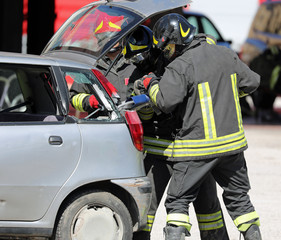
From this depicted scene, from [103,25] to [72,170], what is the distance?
4.56 feet

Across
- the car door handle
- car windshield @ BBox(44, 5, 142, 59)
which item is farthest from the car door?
car windshield @ BBox(44, 5, 142, 59)

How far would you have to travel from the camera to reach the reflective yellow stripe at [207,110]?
4.97 meters

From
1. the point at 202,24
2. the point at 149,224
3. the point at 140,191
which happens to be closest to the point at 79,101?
the point at 140,191

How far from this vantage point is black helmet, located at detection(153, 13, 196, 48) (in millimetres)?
5027

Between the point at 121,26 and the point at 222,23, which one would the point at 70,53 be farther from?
the point at 222,23

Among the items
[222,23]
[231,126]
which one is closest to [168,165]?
[231,126]

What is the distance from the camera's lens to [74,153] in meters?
4.73

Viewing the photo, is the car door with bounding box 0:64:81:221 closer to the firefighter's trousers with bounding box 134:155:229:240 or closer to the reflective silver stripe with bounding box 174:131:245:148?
the reflective silver stripe with bounding box 174:131:245:148

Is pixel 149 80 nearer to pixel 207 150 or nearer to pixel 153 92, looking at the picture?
pixel 153 92

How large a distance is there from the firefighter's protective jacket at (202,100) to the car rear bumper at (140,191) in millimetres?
292

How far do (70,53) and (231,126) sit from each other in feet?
4.50

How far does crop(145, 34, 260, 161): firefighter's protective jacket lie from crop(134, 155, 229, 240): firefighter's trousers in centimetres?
27

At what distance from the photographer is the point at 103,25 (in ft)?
18.5

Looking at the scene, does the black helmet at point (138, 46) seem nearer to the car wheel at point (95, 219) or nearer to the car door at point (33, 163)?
the car door at point (33, 163)
